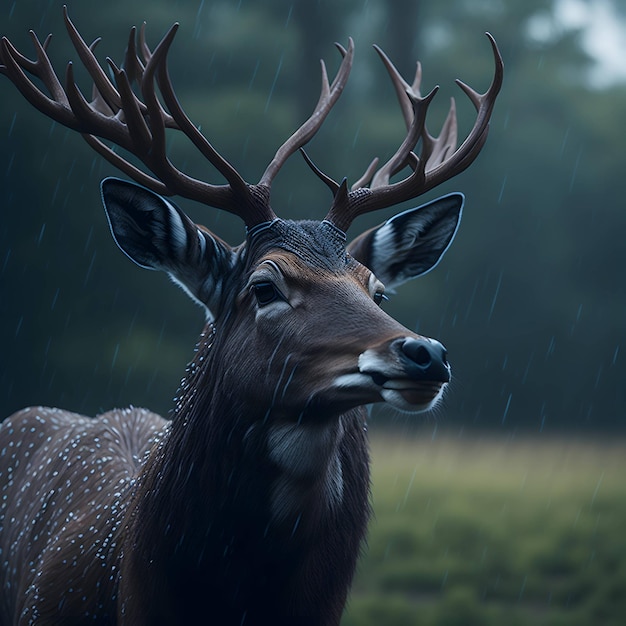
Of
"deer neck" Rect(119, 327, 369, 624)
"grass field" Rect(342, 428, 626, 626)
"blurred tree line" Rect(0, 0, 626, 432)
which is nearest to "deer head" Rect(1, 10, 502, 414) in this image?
"deer neck" Rect(119, 327, 369, 624)

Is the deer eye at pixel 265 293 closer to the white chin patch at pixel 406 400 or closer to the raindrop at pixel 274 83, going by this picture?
the white chin patch at pixel 406 400

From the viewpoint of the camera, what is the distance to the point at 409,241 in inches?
144

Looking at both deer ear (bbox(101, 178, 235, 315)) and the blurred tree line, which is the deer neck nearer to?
deer ear (bbox(101, 178, 235, 315))

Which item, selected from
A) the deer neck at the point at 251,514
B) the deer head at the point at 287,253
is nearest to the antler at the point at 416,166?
the deer head at the point at 287,253

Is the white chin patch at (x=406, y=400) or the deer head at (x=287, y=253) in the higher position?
the deer head at (x=287, y=253)

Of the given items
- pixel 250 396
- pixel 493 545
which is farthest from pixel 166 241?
pixel 493 545

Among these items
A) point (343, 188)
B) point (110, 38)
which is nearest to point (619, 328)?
point (110, 38)

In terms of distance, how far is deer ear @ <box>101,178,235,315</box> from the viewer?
322 cm

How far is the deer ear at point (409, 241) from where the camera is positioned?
3.58 m

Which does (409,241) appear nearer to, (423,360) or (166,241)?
(166,241)

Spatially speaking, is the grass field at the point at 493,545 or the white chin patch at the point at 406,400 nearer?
the white chin patch at the point at 406,400

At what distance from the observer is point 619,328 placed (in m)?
14.1

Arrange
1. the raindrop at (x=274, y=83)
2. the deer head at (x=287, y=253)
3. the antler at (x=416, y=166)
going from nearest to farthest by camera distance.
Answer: the deer head at (x=287, y=253)
the antler at (x=416, y=166)
the raindrop at (x=274, y=83)

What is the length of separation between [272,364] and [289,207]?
930cm
